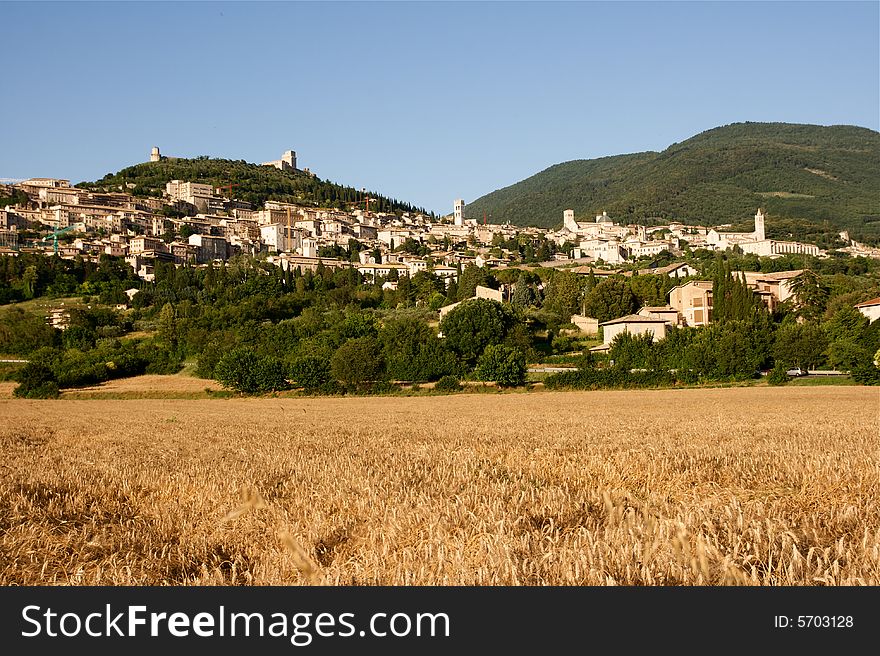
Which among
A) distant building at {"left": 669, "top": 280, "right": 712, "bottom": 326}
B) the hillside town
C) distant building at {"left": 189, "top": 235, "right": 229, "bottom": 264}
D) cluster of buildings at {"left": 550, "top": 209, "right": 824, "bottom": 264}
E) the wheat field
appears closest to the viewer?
the wheat field

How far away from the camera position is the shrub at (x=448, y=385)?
43562mm

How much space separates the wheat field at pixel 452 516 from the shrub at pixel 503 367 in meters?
33.8

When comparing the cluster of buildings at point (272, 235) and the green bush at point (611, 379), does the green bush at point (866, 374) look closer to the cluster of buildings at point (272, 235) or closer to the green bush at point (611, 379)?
the green bush at point (611, 379)

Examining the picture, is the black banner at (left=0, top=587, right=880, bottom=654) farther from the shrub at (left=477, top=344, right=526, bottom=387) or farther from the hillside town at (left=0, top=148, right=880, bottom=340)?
the hillside town at (left=0, top=148, right=880, bottom=340)

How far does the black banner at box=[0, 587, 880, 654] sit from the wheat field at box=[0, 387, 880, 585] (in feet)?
0.81

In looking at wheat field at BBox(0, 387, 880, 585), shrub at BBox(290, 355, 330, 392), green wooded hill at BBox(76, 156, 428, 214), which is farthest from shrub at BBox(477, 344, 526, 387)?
green wooded hill at BBox(76, 156, 428, 214)

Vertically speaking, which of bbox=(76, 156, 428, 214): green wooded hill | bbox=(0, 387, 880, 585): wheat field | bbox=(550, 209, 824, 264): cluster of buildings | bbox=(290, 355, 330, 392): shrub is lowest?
bbox=(290, 355, 330, 392): shrub

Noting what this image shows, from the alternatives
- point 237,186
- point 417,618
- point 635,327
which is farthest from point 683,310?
point 237,186

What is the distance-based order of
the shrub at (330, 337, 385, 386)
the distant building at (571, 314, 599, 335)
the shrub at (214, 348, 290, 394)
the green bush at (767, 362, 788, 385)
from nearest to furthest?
the green bush at (767, 362, 788, 385)
the shrub at (330, 337, 385, 386)
the shrub at (214, 348, 290, 394)
the distant building at (571, 314, 599, 335)

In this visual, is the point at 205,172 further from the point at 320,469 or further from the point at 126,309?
the point at 320,469

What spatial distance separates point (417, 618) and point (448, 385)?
40.9 m

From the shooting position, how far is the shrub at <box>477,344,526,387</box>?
4397cm

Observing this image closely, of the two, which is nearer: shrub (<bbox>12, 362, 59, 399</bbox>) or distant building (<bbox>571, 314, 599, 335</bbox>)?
shrub (<bbox>12, 362, 59, 399</bbox>)

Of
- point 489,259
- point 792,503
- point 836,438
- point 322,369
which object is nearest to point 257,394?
point 322,369
